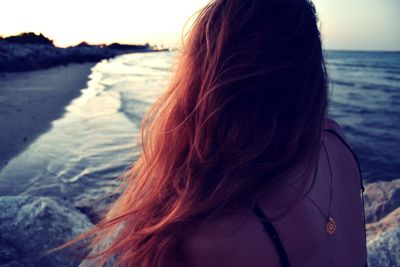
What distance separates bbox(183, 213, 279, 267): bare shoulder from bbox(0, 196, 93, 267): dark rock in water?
2.04 metres

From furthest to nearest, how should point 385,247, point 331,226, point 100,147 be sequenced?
point 100,147 → point 385,247 → point 331,226

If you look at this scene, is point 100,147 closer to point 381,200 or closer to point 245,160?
point 381,200

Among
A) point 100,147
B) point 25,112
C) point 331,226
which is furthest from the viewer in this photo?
point 25,112

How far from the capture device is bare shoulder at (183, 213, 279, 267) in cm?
104

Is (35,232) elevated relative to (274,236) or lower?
lower

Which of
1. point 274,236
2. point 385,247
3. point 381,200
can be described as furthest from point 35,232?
point 381,200

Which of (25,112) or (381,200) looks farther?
(25,112)

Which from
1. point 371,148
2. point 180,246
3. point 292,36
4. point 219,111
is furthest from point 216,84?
point 371,148

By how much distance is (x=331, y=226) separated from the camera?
51.1 inches

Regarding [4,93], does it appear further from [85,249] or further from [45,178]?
[85,249]

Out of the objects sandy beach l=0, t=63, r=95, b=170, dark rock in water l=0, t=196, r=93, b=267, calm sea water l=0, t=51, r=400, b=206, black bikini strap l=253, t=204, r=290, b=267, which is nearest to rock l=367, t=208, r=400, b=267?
calm sea water l=0, t=51, r=400, b=206

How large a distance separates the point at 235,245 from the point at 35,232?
2240mm

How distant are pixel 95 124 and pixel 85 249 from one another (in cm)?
641

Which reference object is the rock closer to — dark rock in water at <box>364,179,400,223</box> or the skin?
dark rock in water at <box>364,179,400,223</box>
